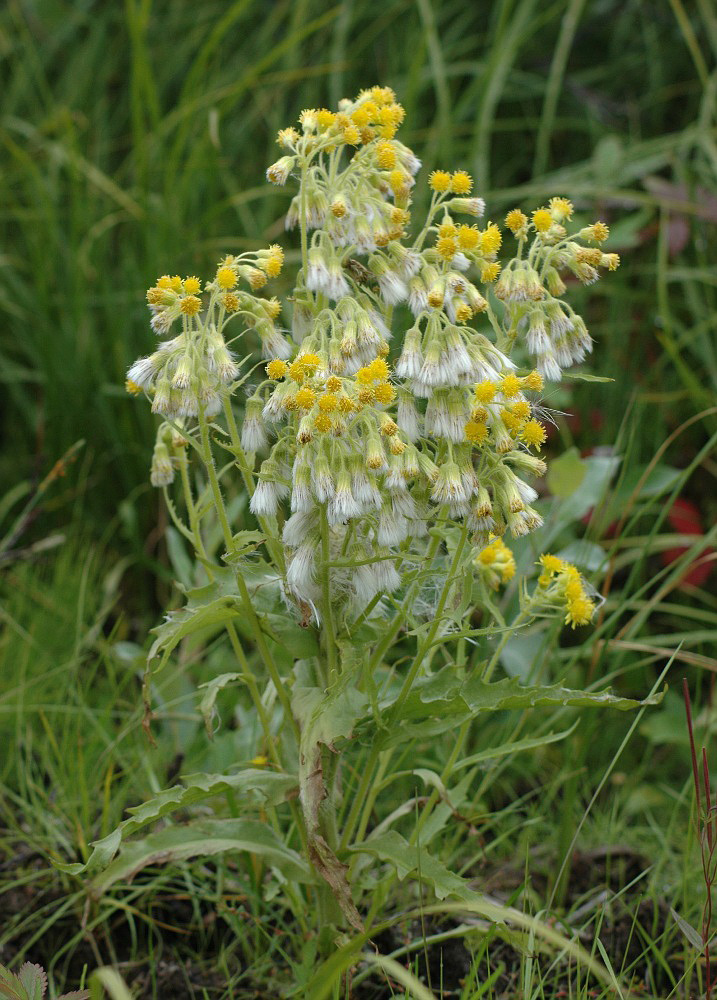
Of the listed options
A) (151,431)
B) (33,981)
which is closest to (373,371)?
(33,981)

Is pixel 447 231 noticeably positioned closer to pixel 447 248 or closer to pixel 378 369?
pixel 447 248

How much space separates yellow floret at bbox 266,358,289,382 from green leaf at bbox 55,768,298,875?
59 centimetres

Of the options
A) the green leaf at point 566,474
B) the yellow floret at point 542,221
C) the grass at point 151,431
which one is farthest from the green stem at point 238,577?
the green leaf at point 566,474

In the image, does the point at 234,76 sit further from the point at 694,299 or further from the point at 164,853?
the point at 164,853

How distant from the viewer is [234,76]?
3.77 meters

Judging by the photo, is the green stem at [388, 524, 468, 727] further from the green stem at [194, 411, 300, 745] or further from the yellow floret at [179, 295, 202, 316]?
the yellow floret at [179, 295, 202, 316]

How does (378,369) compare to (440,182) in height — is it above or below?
below

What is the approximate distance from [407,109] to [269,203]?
553mm

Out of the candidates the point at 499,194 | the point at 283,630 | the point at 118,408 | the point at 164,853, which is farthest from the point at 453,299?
the point at 118,408

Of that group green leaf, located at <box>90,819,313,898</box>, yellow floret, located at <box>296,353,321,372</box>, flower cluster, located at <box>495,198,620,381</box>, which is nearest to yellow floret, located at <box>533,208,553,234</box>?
flower cluster, located at <box>495,198,620,381</box>

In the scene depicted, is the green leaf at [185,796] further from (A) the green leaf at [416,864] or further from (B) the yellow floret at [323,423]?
(B) the yellow floret at [323,423]

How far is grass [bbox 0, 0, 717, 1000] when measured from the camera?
1913mm

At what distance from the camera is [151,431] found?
3.15m

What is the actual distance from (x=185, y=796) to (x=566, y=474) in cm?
121
